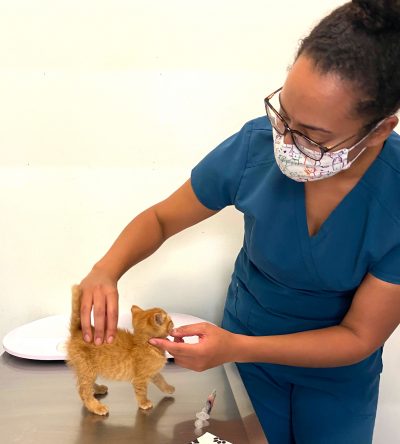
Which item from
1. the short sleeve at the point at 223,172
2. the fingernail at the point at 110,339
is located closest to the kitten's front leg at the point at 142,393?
the fingernail at the point at 110,339

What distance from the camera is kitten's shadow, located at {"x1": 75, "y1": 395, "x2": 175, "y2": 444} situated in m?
1.03

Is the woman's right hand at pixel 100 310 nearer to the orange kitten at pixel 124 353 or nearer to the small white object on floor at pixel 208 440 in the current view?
the orange kitten at pixel 124 353

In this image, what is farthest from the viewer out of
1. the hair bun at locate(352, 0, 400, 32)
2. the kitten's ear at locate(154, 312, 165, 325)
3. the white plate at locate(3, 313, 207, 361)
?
the white plate at locate(3, 313, 207, 361)

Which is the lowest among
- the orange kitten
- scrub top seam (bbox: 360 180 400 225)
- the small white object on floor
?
the small white object on floor

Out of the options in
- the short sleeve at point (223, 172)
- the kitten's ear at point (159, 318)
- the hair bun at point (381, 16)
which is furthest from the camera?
the short sleeve at point (223, 172)

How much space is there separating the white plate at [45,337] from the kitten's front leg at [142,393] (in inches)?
8.4

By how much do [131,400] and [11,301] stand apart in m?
0.59

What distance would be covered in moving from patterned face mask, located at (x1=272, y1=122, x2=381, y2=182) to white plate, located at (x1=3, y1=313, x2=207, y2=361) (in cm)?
53

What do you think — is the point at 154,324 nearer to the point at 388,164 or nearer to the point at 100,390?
the point at 100,390

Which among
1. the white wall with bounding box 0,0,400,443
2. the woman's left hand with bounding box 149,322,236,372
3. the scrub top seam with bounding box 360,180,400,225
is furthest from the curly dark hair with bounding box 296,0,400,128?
the white wall with bounding box 0,0,400,443

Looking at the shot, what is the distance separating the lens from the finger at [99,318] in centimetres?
104

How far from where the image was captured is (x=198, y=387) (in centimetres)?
125

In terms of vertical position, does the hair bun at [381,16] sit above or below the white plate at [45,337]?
above

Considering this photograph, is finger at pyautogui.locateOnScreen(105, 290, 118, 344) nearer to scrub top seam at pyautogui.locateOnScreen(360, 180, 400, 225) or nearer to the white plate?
the white plate
